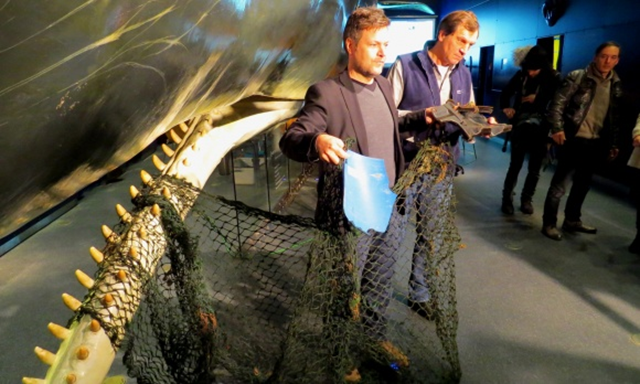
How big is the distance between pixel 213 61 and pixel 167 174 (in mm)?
563

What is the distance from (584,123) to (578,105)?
154 millimetres

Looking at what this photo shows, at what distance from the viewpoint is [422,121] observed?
2.07m

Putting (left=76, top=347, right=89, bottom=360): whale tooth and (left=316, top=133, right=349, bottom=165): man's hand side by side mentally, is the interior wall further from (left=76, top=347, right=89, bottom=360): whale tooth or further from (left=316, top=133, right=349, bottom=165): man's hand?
(left=76, top=347, right=89, bottom=360): whale tooth

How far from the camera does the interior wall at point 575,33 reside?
4820 millimetres

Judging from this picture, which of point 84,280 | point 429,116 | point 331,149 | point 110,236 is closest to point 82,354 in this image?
point 84,280

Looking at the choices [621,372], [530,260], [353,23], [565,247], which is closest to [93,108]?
[353,23]

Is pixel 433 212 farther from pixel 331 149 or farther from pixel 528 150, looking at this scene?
pixel 528 150

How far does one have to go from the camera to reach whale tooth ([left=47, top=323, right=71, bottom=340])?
3.94 feet

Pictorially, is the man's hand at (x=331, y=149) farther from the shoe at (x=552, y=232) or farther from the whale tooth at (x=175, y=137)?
the shoe at (x=552, y=232)

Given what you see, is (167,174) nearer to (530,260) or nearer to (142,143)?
(142,143)

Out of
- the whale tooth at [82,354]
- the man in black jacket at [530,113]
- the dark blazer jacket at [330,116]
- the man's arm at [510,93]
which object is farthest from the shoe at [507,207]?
the whale tooth at [82,354]

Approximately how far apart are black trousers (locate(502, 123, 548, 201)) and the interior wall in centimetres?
69

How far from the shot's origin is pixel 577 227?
3967 millimetres

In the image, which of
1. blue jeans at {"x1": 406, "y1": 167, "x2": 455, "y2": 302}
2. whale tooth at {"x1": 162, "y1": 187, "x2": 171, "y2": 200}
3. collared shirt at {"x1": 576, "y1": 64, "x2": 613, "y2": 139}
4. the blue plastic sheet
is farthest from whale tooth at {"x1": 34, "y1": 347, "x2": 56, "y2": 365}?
collared shirt at {"x1": 576, "y1": 64, "x2": 613, "y2": 139}
